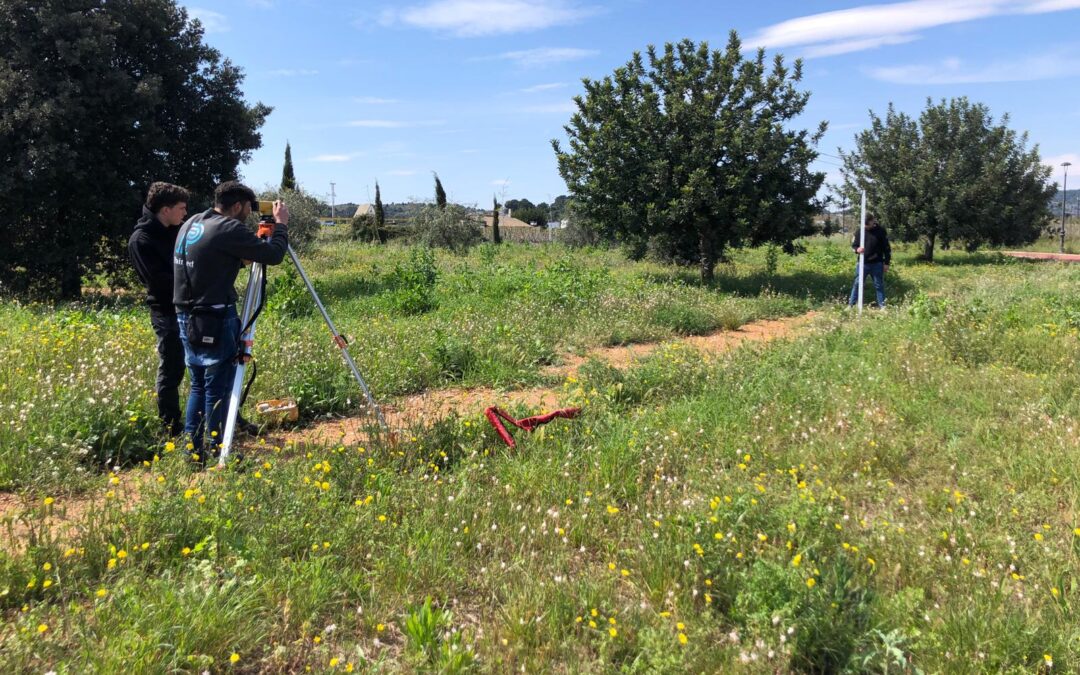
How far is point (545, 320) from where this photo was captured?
962 centimetres

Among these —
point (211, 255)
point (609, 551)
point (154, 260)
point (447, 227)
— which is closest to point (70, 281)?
point (154, 260)

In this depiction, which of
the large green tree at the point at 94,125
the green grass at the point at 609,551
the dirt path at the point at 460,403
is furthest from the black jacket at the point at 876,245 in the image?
the large green tree at the point at 94,125

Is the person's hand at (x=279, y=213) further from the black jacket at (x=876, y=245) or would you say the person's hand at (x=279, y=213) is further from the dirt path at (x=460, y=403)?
the black jacket at (x=876, y=245)

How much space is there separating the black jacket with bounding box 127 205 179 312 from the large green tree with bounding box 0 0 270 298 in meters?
8.86

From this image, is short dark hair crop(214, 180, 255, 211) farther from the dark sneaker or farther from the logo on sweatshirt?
the dark sneaker

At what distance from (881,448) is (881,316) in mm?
5706

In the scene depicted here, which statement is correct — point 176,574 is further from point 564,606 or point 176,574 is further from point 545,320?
point 545,320

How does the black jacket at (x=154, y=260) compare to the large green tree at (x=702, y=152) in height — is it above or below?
below

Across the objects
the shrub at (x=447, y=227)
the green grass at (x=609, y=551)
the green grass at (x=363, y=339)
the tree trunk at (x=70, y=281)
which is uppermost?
the shrub at (x=447, y=227)

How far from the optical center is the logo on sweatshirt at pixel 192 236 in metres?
4.33

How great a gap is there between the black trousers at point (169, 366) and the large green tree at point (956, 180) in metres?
21.7

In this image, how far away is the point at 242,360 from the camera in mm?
4445

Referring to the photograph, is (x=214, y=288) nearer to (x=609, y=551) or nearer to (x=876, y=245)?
(x=609, y=551)

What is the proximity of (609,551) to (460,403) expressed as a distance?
9.97 ft
